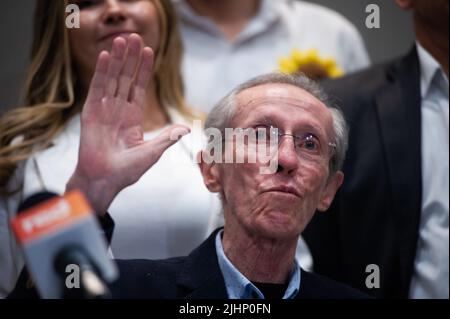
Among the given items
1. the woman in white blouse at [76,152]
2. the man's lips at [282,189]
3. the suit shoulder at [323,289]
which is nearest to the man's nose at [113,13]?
the woman in white blouse at [76,152]

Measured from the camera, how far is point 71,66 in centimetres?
129

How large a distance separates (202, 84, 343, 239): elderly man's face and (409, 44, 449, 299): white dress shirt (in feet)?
1.22

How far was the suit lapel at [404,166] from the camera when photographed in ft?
4.96

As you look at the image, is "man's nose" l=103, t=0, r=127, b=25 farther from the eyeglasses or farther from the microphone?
the microphone

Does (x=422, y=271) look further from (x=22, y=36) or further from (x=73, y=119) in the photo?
(x=22, y=36)

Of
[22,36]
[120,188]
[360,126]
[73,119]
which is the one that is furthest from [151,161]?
[360,126]

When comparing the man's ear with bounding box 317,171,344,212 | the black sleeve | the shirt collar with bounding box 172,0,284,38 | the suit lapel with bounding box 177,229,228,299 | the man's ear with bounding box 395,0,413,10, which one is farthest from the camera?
the shirt collar with bounding box 172,0,284,38

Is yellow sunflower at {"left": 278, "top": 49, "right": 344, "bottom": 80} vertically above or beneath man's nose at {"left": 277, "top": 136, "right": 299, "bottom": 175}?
beneath

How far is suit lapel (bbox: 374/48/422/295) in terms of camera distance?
151cm

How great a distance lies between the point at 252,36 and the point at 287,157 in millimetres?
853

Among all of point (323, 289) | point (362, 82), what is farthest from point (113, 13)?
point (362, 82)

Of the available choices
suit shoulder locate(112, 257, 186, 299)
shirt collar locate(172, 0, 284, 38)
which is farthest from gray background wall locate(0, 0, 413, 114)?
shirt collar locate(172, 0, 284, 38)

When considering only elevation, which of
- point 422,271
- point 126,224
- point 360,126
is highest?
point 126,224

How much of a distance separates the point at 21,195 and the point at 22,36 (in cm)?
27
